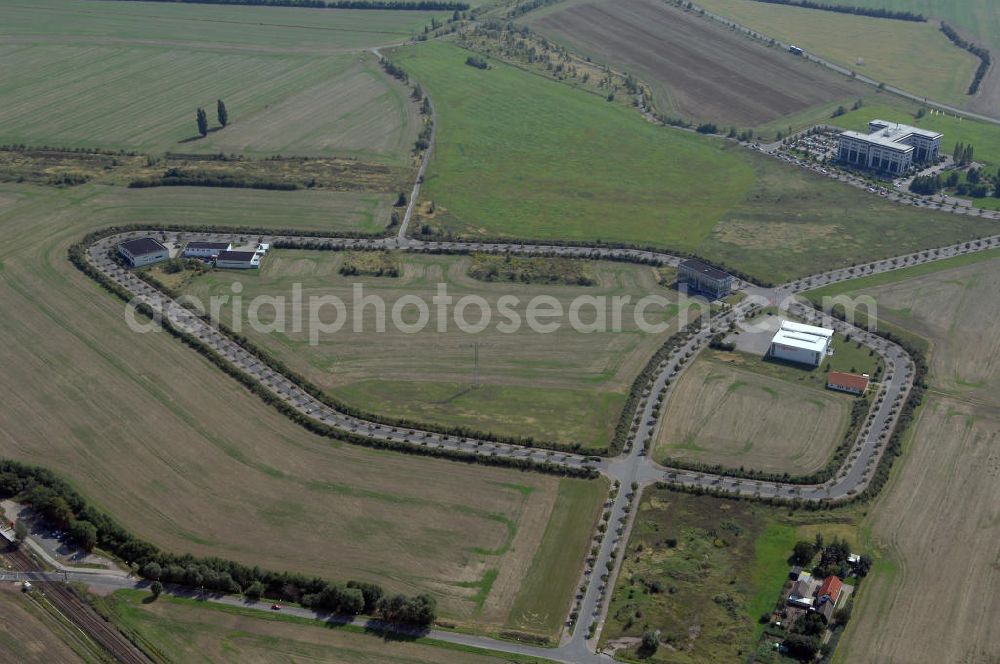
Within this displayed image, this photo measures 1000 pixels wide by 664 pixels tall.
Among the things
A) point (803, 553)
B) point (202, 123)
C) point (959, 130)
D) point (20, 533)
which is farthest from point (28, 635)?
point (959, 130)

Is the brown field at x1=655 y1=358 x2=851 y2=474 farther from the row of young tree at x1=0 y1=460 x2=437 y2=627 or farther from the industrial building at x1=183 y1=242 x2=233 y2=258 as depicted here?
the industrial building at x1=183 y1=242 x2=233 y2=258

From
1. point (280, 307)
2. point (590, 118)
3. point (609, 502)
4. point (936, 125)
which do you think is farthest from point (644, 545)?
point (936, 125)

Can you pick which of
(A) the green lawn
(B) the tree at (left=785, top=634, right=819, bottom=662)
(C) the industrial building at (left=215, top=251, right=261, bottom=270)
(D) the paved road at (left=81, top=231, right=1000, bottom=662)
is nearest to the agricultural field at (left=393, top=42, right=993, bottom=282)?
(D) the paved road at (left=81, top=231, right=1000, bottom=662)

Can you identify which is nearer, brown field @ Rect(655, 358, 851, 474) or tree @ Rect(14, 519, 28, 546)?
tree @ Rect(14, 519, 28, 546)

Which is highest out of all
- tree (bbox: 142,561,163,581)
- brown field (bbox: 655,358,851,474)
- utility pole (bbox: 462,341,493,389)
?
brown field (bbox: 655,358,851,474)

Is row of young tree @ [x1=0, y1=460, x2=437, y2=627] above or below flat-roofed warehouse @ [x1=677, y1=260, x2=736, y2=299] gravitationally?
below

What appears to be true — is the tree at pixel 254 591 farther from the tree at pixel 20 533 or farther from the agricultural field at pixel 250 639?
the tree at pixel 20 533

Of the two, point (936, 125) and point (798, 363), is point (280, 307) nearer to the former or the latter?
point (798, 363)

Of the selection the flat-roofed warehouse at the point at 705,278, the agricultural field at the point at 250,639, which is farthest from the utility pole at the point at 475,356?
the agricultural field at the point at 250,639
